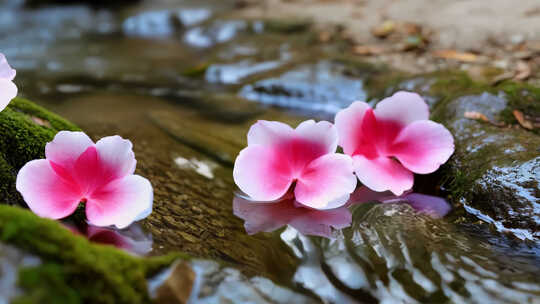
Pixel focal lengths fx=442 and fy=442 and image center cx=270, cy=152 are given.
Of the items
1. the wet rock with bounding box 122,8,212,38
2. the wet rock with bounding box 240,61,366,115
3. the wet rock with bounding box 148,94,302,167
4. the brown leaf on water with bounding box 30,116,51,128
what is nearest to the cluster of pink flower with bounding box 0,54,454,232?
the brown leaf on water with bounding box 30,116,51,128

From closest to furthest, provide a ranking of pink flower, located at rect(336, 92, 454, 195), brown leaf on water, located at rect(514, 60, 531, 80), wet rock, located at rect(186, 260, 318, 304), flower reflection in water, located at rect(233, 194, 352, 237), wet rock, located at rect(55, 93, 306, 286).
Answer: wet rock, located at rect(186, 260, 318, 304) → wet rock, located at rect(55, 93, 306, 286) → flower reflection in water, located at rect(233, 194, 352, 237) → pink flower, located at rect(336, 92, 454, 195) → brown leaf on water, located at rect(514, 60, 531, 80)

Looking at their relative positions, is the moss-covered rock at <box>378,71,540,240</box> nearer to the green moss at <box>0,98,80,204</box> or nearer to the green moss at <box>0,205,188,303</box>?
the green moss at <box>0,205,188,303</box>

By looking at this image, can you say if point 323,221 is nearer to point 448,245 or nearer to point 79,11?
point 448,245

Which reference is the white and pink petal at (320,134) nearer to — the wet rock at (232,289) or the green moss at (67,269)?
the wet rock at (232,289)

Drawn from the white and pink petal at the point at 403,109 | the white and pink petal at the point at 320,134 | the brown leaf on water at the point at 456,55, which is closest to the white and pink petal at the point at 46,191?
the white and pink petal at the point at 320,134

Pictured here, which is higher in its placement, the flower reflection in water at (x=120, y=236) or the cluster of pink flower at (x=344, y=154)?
the cluster of pink flower at (x=344, y=154)

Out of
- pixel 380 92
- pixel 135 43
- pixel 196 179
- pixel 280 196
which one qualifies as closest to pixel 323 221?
pixel 280 196

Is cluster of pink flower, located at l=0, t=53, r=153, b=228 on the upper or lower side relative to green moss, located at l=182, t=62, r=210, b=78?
upper
